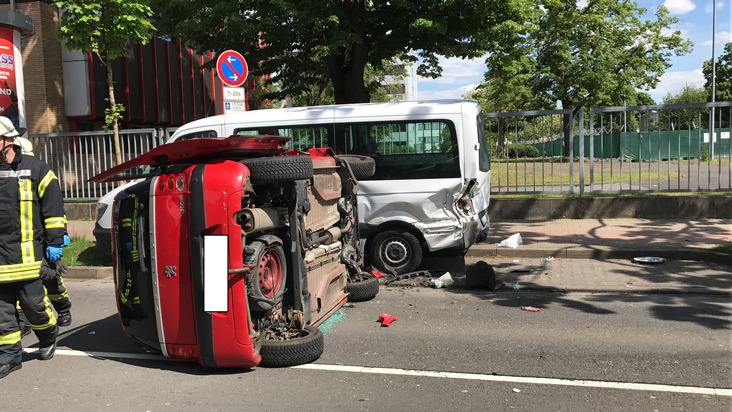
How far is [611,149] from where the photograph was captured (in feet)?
37.3

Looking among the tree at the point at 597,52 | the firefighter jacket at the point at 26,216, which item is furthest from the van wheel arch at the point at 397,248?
the tree at the point at 597,52

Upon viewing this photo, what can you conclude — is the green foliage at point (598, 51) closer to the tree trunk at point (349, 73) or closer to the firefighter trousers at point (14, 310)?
the tree trunk at point (349, 73)

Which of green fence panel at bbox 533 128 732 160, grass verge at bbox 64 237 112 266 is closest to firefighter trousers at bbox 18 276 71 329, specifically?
grass verge at bbox 64 237 112 266

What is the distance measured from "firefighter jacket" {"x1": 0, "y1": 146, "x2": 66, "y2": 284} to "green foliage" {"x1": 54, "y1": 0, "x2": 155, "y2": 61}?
7.94m

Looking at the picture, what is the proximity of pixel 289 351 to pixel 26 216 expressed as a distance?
2.29 metres

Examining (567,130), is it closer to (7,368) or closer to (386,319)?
(386,319)

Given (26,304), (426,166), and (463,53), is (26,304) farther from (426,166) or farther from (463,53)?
(463,53)

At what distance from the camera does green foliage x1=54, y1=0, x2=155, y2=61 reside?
11641 millimetres

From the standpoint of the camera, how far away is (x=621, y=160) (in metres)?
11.4

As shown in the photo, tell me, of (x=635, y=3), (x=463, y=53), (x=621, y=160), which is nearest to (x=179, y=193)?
(x=621, y=160)

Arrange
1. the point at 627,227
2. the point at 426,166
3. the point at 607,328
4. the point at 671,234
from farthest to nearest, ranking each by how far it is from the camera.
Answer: the point at 627,227, the point at 671,234, the point at 426,166, the point at 607,328

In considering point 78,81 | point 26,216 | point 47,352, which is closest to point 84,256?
point 47,352

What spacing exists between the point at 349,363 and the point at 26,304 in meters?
2.57

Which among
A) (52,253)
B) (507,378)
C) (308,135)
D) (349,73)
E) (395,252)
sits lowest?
(507,378)
